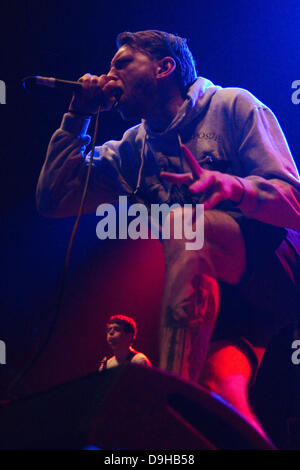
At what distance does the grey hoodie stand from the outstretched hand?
0.09 meters

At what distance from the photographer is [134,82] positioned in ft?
5.68

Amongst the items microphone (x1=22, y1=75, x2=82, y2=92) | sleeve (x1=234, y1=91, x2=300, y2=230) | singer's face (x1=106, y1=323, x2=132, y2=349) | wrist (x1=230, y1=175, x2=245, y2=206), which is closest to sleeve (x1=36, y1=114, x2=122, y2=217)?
microphone (x1=22, y1=75, x2=82, y2=92)

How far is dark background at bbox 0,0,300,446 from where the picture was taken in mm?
2658

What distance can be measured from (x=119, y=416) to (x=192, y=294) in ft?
1.20

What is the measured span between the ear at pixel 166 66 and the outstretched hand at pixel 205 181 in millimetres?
746

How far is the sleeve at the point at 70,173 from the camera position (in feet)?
5.76

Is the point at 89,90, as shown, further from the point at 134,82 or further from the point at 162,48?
the point at 162,48

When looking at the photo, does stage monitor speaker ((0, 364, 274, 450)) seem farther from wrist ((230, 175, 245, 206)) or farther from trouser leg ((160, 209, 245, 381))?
wrist ((230, 175, 245, 206))

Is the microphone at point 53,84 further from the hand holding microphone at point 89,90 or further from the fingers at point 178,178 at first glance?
the fingers at point 178,178

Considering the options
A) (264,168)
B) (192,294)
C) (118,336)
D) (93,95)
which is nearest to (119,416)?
(192,294)

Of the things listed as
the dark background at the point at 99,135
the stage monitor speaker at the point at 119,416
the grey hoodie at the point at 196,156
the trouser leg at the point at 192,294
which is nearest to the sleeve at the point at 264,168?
the grey hoodie at the point at 196,156

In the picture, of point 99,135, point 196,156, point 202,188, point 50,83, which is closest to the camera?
point 202,188
